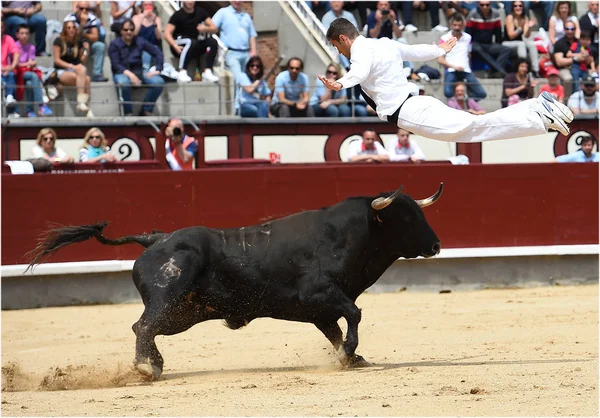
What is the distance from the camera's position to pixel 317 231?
7.03 meters

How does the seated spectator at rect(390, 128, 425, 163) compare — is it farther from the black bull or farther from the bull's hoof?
the bull's hoof

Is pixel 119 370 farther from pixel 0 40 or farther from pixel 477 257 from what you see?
pixel 0 40

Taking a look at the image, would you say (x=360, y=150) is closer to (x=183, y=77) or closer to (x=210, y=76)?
(x=210, y=76)

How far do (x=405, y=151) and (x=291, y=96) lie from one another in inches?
59.1

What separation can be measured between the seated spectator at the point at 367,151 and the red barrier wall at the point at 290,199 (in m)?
0.37

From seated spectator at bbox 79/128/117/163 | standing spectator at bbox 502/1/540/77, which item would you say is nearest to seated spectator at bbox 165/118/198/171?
seated spectator at bbox 79/128/117/163

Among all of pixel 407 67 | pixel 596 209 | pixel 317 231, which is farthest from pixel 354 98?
pixel 317 231

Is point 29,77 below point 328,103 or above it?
above

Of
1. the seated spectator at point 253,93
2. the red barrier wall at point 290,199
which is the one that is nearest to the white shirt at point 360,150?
the red barrier wall at point 290,199

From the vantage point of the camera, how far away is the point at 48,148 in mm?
11000

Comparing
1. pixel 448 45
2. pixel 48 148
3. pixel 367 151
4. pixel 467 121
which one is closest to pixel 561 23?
pixel 367 151

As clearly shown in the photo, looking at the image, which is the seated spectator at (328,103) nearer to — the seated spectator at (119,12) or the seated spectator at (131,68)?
the seated spectator at (131,68)

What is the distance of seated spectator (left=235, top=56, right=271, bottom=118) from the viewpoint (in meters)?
12.2

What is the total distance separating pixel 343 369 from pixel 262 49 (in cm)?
787
